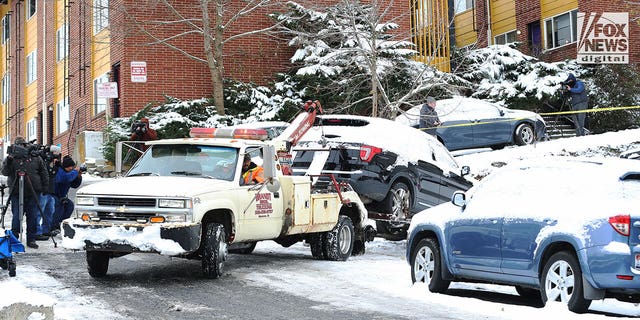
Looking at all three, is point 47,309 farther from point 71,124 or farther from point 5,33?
point 5,33

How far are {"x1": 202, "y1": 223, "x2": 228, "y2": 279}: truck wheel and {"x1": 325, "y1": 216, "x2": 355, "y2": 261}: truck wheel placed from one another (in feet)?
9.49

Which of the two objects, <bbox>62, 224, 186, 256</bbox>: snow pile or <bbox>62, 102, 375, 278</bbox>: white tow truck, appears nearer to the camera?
<bbox>62, 224, 186, 256</bbox>: snow pile

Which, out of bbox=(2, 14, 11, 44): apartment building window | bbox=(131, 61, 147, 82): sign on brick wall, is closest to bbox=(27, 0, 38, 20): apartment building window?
bbox=(2, 14, 11, 44): apartment building window

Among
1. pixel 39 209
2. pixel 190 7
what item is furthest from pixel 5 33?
pixel 39 209

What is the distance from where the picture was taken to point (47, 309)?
27.6ft

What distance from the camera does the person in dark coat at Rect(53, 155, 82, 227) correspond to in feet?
56.8

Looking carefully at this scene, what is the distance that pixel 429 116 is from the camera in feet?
71.8

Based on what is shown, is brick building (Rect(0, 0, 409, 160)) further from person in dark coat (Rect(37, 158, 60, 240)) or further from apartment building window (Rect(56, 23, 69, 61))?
person in dark coat (Rect(37, 158, 60, 240))

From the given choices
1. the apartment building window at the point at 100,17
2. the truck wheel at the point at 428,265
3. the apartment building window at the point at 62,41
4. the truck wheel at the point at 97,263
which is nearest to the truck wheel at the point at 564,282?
the truck wheel at the point at 428,265

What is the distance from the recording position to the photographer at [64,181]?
1731cm

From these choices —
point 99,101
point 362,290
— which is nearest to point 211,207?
point 362,290

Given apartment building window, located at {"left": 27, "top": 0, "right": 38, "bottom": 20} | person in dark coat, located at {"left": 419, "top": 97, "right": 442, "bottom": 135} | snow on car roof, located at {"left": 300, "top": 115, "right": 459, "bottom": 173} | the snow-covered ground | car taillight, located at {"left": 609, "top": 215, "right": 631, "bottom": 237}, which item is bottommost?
the snow-covered ground

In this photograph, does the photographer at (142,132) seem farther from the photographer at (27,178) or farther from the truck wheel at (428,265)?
the truck wheel at (428,265)

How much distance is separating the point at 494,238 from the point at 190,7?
68.2 feet
